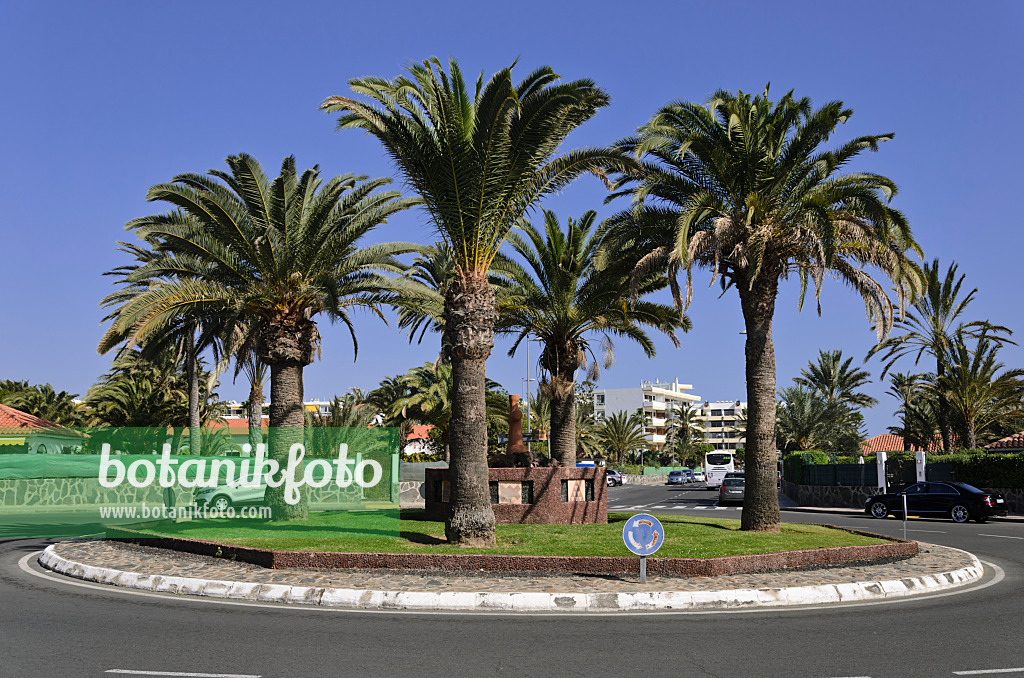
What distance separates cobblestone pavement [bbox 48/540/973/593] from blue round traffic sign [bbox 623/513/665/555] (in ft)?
1.64

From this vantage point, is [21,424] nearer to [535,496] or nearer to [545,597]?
[535,496]

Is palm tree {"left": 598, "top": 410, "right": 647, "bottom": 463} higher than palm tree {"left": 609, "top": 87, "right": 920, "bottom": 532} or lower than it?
lower

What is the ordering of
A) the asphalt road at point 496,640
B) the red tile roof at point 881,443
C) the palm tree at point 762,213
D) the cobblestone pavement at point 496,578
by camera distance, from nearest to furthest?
the asphalt road at point 496,640 → the cobblestone pavement at point 496,578 → the palm tree at point 762,213 → the red tile roof at point 881,443

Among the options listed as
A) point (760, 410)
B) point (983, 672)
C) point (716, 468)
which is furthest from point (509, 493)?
point (716, 468)

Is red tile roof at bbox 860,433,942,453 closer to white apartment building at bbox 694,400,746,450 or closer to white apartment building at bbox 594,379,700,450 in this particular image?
white apartment building at bbox 594,379,700,450

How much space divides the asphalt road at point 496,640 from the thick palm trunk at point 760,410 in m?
6.75

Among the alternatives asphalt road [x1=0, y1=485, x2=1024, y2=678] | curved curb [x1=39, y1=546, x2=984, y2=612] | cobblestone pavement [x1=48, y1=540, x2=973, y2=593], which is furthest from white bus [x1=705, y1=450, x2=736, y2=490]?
asphalt road [x1=0, y1=485, x2=1024, y2=678]

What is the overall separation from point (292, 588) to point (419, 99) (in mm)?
9327

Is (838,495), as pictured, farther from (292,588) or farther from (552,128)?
(292,588)

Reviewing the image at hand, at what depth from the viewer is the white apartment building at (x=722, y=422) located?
160000 millimetres

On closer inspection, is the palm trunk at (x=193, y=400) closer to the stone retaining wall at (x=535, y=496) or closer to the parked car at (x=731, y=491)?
the stone retaining wall at (x=535, y=496)

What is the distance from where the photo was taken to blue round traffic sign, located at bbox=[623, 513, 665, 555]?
1098cm

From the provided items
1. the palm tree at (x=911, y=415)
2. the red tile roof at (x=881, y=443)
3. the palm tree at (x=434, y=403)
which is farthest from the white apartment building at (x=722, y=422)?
the palm tree at (x=434, y=403)

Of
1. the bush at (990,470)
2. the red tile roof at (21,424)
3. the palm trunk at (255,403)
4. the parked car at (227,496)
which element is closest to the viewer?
the parked car at (227,496)
